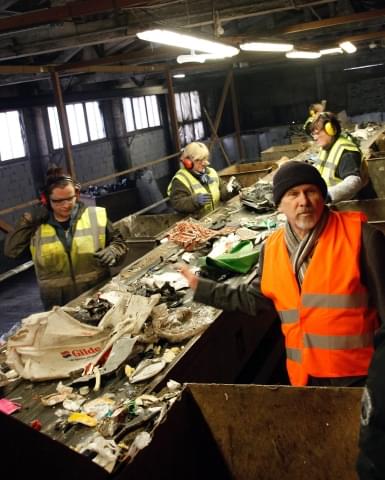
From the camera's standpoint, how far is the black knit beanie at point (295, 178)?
2.63 m

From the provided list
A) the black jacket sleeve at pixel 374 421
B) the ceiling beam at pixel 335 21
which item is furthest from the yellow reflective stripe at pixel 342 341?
the ceiling beam at pixel 335 21

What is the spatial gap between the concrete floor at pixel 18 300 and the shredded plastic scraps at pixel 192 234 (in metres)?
3.43

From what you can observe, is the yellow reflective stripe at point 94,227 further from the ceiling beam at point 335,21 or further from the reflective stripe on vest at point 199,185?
the ceiling beam at point 335,21

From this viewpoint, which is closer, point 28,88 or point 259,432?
point 259,432

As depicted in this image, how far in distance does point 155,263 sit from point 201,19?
3.63 metres

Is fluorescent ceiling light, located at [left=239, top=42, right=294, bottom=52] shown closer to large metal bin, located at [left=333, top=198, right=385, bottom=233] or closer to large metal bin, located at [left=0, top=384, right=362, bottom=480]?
large metal bin, located at [left=333, top=198, right=385, bottom=233]

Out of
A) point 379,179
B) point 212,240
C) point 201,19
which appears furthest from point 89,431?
point 379,179

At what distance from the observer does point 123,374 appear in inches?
116

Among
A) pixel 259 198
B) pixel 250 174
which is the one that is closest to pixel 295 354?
pixel 259 198

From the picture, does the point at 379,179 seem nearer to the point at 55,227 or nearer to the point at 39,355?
the point at 55,227

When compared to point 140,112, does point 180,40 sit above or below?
below

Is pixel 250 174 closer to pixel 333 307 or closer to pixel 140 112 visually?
pixel 333 307

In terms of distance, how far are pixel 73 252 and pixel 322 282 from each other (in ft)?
8.00

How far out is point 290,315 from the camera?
2.64 meters
